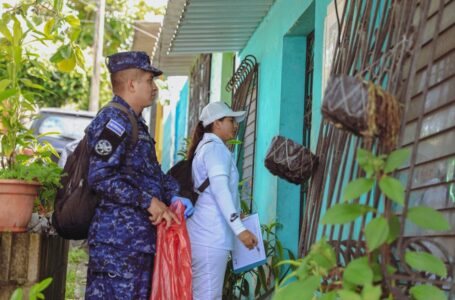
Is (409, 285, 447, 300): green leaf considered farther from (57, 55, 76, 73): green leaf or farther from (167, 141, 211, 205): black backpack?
(57, 55, 76, 73): green leaf

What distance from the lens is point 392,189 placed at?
84.1 inches

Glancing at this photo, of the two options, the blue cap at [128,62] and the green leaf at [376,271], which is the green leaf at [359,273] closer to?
the green leaf at [376,271]

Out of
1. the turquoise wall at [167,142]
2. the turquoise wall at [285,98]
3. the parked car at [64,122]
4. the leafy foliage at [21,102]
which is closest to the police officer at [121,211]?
the leafy foliage at [21,102]

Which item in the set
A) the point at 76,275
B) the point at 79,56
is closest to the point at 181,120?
the point at 76,275

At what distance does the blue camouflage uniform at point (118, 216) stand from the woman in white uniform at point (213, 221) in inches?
15.5

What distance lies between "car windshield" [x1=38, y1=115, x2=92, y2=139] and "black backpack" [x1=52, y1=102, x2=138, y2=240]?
33.0 ft

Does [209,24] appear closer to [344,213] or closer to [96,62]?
[344,213]

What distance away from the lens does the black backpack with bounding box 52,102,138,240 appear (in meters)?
3.81

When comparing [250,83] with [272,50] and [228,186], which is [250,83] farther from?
[228,186]

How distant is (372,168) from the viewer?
2.20m

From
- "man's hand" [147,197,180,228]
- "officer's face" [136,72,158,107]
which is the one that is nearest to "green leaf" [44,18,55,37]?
"officer's face" [136,72,158,107]

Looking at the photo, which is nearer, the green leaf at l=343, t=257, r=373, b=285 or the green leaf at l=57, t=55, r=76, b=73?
the green leaf at l=343, t=257, r=373, b=285

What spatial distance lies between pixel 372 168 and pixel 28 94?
2.93 metres

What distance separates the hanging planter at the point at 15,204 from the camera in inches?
164
